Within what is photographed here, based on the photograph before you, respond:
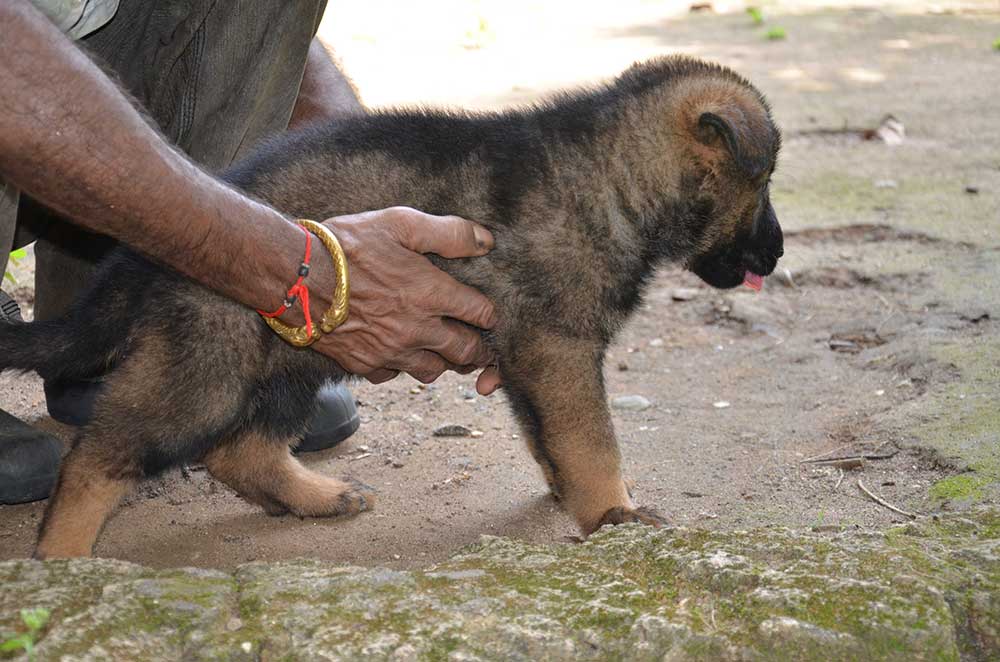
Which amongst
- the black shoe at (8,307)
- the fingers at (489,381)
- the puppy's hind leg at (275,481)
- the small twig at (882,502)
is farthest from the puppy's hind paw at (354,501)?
the small twig at (882,502)

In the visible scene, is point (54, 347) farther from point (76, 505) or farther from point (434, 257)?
point (434, 257)

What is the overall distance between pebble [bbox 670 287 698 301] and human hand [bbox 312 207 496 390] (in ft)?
6.90

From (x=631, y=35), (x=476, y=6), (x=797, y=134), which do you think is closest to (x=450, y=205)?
(x=797, y=134)

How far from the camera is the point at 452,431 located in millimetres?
3986

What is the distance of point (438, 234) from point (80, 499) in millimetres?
1051

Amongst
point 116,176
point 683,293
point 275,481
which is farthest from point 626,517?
point 683,293

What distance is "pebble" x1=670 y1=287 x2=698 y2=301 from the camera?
5.10 metres

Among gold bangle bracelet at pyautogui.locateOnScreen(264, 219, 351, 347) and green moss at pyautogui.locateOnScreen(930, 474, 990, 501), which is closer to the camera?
gold bangle bracelet at pyautogui.locateOnScreen(264, 219, 351, 347)

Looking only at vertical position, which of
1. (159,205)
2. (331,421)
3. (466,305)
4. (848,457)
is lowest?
(331,421)

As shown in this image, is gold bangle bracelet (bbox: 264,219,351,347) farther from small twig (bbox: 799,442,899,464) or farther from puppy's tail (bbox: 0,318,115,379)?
small twig (bbox: 799,442,899,464)

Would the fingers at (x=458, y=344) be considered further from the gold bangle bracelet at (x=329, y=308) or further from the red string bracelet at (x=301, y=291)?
the red string bracelet at (x=301, y=291)

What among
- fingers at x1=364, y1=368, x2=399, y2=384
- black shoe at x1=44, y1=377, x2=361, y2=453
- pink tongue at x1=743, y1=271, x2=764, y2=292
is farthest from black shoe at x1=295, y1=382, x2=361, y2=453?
pink tongue at x1=743, y1=271, x2=764, y2=292

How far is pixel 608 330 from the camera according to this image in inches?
123

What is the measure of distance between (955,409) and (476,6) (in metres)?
9.60
